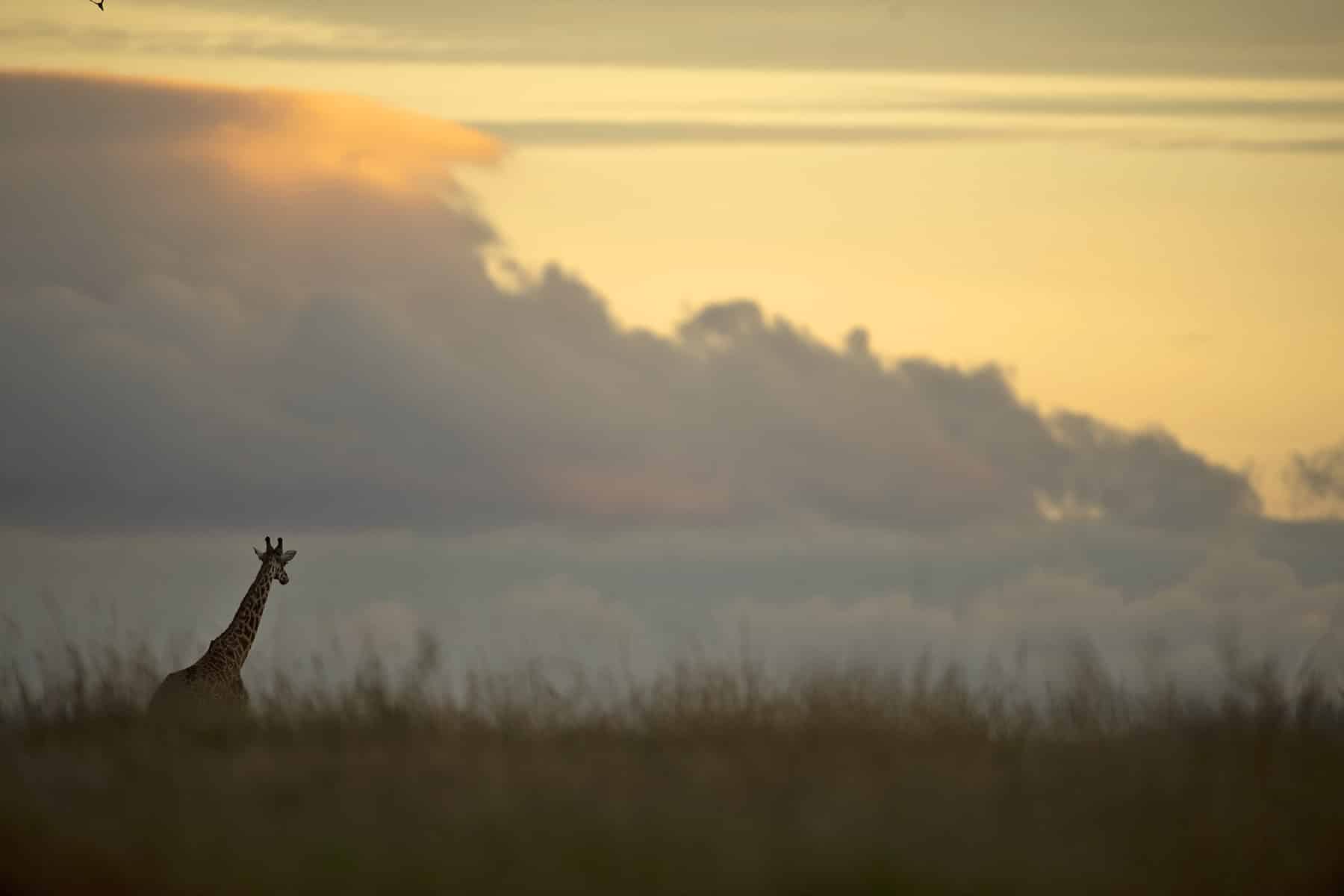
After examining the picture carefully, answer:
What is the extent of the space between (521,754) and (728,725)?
1.73 m

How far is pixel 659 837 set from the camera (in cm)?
997

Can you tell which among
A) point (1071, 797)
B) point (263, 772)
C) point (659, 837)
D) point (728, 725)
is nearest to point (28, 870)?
point (263, 772)

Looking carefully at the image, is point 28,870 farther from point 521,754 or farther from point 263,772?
point 521,754

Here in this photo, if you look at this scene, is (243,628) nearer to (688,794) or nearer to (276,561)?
(276,561)

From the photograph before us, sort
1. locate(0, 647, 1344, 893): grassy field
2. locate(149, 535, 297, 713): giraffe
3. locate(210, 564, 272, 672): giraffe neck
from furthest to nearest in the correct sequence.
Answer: locate(210, 564, 272, 672): giraffe neck, locate(149, 535, 297, 713): giraffe, locate(0, 647, 1344, 893): grassy field

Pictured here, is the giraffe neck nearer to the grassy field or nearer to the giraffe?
the giraffe

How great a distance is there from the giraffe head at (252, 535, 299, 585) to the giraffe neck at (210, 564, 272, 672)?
2cm

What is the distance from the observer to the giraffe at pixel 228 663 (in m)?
14.3

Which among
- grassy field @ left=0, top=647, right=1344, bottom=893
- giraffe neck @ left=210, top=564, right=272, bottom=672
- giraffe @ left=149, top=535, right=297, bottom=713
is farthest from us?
giraffe neck @ left=210, top=564, right=272, bottom=672

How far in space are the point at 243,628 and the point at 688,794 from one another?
7.35 metres

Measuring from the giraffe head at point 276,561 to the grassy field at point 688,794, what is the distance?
11.4ft

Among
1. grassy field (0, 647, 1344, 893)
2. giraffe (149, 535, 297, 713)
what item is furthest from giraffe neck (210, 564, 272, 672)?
grassy field (0, 647, 1344, 893)

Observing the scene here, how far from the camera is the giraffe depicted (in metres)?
14.3

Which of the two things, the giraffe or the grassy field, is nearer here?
the grassy field
